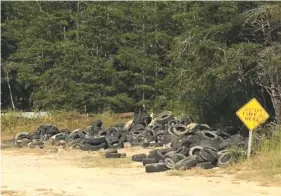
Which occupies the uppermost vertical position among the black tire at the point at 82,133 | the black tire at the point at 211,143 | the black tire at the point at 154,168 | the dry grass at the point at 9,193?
the black tire at the point at 211,143

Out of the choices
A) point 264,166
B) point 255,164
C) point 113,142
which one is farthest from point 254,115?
point 113,142

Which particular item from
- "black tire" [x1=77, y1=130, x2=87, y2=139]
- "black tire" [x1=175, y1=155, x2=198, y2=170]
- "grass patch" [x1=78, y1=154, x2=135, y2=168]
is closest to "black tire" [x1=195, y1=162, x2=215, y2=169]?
"black tire" [x1=175, y1=155, x2=198, y2=170]

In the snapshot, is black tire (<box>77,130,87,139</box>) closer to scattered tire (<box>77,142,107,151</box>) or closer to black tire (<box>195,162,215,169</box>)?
scattered tire (<box>77,142,107,151</box>)

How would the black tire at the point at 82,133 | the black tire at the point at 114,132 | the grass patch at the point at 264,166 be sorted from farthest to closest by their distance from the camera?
the black tire at the point at 82,133 < the black tire at the point at 114,132 < the grass patch at the point at 264,166

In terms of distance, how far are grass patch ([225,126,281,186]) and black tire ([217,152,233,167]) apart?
25 cm

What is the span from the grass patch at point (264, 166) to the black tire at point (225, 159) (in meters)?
0.25

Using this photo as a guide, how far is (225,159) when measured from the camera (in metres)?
12.1

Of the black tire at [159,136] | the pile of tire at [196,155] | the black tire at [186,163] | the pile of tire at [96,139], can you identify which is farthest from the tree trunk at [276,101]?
the pile of tire at [96,139]

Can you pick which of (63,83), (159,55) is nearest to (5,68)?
(63,83)

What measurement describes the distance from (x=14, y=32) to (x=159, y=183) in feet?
81.8

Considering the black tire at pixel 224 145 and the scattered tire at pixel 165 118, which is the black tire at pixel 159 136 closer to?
the scattered tire at pixel 165 118

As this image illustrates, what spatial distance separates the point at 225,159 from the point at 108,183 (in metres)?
3.13

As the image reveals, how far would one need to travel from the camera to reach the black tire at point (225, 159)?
11.9m

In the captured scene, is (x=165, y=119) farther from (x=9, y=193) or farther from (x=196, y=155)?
(x=9, y=193)
